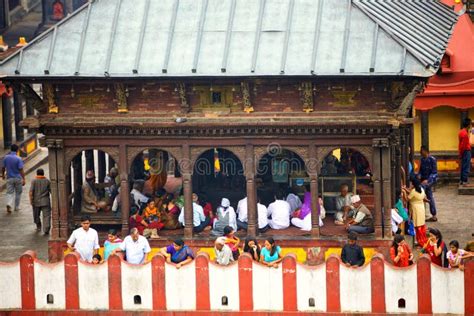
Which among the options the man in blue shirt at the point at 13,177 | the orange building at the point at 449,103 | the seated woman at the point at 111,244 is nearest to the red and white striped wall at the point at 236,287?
the seated woman at the point at 111,244

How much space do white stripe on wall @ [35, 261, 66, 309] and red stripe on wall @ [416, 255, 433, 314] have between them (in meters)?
6.21

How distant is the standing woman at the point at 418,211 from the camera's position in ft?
118

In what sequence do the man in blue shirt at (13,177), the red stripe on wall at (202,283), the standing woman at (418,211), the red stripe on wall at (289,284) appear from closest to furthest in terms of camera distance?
the red stripe on wall at (289,284) → the red stripe on wall at (202,283) → the standing woman at (418,211) → the man in blue shirt at (13,177)

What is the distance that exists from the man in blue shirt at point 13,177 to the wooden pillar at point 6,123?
22.6ft

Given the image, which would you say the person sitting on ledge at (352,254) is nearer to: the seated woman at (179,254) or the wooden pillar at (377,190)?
the wooden pillar at (377,190)

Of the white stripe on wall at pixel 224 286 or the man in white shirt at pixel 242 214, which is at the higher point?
the man in white shirt at pixel 242 214

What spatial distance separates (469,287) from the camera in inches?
1219

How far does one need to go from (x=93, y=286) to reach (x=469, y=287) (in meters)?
6.52

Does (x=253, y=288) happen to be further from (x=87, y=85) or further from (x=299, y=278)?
(x=87, y=85)

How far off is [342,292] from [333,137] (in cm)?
349

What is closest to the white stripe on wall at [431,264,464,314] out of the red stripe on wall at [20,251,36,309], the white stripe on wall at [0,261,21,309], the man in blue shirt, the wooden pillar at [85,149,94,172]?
the red stripe on wall at [20,251,36,309]

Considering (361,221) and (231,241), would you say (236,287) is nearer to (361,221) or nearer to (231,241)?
(231,241)

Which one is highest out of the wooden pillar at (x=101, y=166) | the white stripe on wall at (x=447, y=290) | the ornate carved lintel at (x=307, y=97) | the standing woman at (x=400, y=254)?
the ornate carved lintel at (x=307, y=97)

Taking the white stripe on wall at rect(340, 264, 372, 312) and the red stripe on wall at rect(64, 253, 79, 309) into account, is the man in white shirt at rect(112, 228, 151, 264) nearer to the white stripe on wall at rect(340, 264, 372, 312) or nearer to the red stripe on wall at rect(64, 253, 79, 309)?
the red stripe on wall at rect(64, 253, 79, 309)
